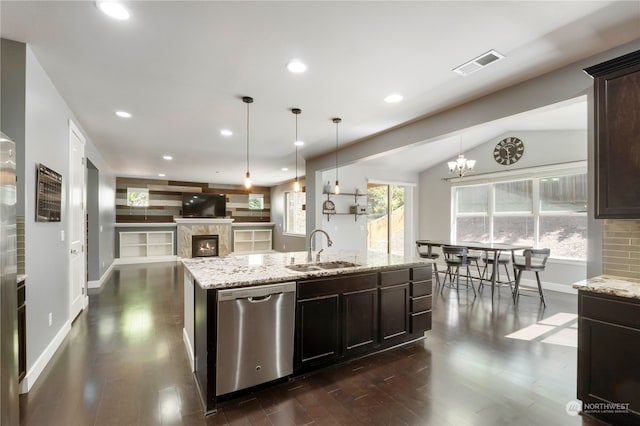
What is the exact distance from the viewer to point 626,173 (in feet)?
6.68

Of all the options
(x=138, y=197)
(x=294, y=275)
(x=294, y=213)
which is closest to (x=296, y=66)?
(x=294, y=275)

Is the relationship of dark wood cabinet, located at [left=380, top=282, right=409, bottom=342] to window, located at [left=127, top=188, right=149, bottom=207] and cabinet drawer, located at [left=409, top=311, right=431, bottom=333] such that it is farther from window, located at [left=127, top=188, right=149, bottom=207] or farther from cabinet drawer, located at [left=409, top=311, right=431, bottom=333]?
window, located at [left=127, top=188, right=149, bottom=207]

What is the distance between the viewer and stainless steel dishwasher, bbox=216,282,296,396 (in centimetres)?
211

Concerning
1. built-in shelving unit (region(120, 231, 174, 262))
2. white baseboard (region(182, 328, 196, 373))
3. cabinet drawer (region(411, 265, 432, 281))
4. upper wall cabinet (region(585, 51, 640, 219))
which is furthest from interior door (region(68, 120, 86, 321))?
upper wall cabinet (region(585, 51, 640, 219))

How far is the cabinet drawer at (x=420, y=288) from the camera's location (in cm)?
314

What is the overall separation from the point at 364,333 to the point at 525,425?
50.5 inches

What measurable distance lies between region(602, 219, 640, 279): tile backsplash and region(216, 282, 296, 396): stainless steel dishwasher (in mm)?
2498

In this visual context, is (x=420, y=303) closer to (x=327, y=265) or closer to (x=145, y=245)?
(x=327, y=265)

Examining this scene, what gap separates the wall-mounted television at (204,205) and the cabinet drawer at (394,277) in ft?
27.4

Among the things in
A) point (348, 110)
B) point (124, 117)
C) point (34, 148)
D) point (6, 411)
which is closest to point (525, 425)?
point (6, 411)

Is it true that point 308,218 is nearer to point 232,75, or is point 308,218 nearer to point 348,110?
point 348,110

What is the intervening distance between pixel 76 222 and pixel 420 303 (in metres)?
4.51

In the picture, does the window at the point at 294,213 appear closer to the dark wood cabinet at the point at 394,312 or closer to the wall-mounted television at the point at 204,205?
the wall-mounted television at the point at 204,205

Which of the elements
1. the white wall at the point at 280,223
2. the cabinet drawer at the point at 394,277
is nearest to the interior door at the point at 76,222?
the cabinet drawer at the point at 394,277
